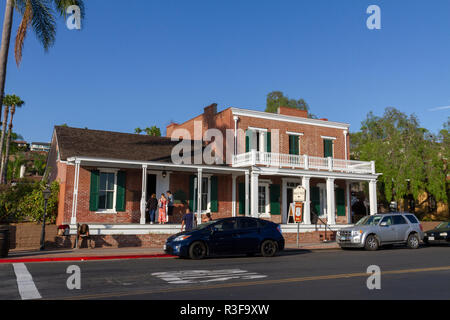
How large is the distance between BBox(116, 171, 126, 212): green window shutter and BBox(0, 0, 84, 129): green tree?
20.9 ft

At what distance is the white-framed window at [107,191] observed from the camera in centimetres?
1986

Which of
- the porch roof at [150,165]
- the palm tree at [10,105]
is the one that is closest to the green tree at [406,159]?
the porch roof at [150,165]

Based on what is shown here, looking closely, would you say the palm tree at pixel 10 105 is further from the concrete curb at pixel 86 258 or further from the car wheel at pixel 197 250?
the car wheel at pixel 197 250

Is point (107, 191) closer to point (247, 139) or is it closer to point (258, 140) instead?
point (247, 139)

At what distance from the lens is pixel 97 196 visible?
64.1 feet

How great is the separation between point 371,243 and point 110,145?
14.0m

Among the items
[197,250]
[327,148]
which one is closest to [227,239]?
[197,250]

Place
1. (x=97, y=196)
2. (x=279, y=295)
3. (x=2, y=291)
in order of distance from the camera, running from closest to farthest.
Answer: (x=279, y=295)
(x=2, y=291)
(x=97, y=196)

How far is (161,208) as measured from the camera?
19.6m

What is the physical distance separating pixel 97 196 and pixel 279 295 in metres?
14.6

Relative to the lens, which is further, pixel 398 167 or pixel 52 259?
pixel 398 167

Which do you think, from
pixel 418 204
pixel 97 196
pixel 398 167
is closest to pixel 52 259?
pixel 97 196
